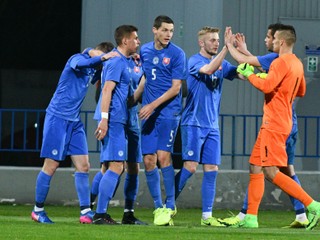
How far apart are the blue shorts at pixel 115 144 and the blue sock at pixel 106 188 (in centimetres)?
18

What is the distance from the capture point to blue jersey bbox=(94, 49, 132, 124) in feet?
50.3

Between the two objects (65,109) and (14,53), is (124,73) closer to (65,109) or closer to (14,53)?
(65,109)

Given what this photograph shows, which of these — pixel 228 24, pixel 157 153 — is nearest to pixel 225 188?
pixel 228 24

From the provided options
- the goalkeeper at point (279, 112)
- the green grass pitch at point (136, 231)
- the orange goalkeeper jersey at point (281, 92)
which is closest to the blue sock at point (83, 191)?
the green grass pitch at point (136, 231)

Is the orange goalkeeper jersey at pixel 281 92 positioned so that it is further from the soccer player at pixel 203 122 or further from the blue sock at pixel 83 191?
the blue sock at pixel 83 191

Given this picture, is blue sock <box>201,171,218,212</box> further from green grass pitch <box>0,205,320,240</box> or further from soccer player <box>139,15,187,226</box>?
soccer player <box>139,15,187,226</box>

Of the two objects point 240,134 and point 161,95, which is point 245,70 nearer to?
point 161,95

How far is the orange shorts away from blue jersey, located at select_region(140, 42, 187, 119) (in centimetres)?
115

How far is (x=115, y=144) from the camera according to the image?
603 inches

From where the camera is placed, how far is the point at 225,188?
802 inches

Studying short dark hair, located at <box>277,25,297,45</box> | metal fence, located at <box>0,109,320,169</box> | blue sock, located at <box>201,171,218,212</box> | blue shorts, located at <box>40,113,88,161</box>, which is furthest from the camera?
metal fence, located at <box>0,109,320,169</box>

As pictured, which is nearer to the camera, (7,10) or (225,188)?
(225,188)

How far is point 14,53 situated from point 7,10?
4.85 ft

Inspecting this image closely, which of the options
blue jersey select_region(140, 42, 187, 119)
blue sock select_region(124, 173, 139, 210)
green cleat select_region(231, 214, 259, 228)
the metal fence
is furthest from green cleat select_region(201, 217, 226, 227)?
the metal fence
